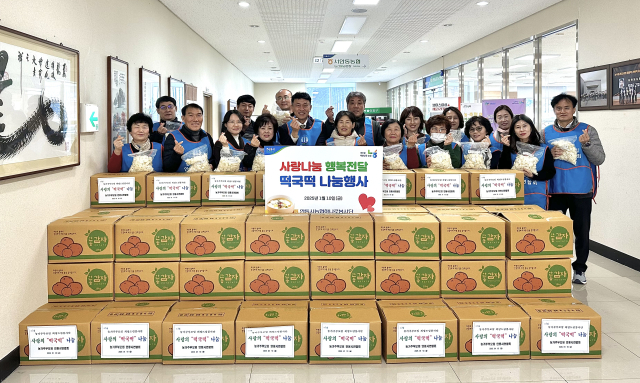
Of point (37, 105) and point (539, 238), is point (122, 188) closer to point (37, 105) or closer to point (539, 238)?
point (37, 105)

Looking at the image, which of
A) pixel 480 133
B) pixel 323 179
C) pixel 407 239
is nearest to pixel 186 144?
pixel 323 179

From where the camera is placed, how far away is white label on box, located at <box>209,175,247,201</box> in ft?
10.7

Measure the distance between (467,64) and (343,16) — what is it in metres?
4.26

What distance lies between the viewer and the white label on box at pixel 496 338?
265cm

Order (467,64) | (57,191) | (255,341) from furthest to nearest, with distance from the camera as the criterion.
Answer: (467,64) < (57,191) < (255,341)

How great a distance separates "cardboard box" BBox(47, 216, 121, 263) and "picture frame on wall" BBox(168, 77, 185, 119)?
336cm

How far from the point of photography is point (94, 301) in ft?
9.40

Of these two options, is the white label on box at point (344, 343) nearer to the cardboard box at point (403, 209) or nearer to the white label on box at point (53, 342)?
the cardboard box at point (403, 209)

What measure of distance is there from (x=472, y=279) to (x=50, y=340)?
2366 mm

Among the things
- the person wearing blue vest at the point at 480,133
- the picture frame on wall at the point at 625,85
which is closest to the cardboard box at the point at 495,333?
the person wearing blue vest at the point at 480,133

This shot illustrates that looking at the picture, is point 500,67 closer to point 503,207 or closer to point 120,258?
point 503,207

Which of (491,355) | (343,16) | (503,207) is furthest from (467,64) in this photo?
(491,355)

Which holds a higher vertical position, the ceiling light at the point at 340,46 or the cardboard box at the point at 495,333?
the ceiling light at the point at 340,46

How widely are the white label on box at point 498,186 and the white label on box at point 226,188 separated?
1.59 meters
